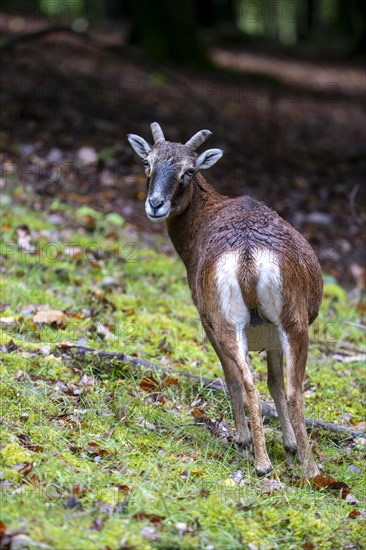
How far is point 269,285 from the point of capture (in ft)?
18.0

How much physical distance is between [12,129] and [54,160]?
49.0 inches

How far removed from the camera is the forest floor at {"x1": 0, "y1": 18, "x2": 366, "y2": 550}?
4.80 m

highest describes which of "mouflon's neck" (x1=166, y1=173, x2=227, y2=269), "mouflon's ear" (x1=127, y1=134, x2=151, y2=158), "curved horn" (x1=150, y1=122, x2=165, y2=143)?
"curved horn" (x1=150, y1=122, x2=165, y2=143)

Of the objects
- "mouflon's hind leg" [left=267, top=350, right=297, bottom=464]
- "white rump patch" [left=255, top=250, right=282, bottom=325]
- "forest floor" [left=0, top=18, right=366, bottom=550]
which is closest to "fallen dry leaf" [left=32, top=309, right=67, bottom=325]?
"forest floor" [left=0, top=18, right=366, bottom=550]

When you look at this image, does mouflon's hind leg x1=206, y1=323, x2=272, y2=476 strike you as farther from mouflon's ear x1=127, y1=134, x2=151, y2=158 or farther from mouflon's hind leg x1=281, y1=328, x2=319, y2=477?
mouflon's ear x1=127, y1=134, x2=151, y2=158

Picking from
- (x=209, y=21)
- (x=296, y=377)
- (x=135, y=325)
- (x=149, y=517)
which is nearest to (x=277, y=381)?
(x=296, y=377)

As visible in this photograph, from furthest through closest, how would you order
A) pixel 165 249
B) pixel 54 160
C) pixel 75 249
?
pixel 54 160 → pixel 165 249 → pixel 75 249

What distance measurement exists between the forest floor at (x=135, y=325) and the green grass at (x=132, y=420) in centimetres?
2

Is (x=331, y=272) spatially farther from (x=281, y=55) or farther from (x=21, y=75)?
(x=281, y=55)

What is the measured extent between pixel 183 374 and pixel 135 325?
4.04 ft

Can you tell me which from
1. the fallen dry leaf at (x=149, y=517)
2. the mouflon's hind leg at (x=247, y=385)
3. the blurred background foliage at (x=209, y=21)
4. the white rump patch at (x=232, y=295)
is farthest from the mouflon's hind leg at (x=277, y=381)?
the blurred background foliage at (x=209, y=21)

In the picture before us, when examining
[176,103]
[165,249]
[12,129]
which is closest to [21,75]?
[12,129]

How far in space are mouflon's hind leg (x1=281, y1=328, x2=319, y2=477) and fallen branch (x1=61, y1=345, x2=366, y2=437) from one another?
957mm

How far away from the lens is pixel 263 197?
43.6ft
